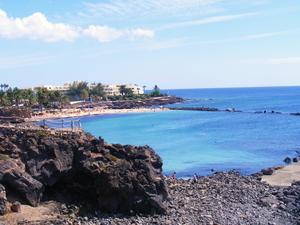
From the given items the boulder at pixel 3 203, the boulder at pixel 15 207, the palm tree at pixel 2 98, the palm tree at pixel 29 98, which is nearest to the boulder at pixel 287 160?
the boulder at pixel 15 207

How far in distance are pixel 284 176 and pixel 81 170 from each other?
86.6 feet

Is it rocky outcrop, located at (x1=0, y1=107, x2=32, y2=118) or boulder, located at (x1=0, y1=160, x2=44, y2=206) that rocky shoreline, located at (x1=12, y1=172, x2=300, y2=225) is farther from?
rocky outcrop, located at (x1=0, y1=107, x2=32, y2=118)

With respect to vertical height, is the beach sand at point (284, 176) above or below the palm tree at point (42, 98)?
below

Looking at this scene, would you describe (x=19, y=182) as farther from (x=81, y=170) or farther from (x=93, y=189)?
(x=93, y=189)

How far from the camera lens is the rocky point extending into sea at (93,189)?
107 feet

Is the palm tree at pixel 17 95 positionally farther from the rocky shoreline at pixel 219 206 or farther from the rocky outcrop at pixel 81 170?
the rocky outcrop at pixel 81 170

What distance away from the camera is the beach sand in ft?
166

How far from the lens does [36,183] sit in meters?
33.2

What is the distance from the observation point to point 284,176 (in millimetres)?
53938

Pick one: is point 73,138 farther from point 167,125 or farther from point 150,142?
point 167,125

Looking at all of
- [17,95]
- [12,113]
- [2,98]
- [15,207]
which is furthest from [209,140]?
[17,95]

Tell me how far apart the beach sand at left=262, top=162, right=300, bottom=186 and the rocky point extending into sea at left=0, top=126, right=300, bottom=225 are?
10704 millimetres

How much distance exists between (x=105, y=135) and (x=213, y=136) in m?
20.5

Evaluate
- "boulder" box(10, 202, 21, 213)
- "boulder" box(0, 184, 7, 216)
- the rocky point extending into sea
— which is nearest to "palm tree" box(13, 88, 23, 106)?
the rocky point extending into sea
